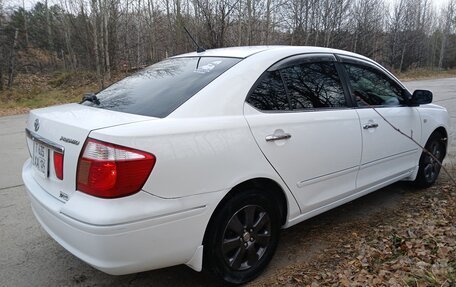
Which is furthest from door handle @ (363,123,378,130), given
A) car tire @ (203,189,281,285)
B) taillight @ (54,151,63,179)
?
taillight @ (54,151,63,179)

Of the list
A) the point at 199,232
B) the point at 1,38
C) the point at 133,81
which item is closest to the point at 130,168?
the point at 199,232

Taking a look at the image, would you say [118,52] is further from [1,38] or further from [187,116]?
[187,116]

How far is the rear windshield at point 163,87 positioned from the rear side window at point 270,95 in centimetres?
27

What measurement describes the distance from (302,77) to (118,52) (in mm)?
22434

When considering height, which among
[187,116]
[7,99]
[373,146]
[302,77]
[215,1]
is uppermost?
[215,1]

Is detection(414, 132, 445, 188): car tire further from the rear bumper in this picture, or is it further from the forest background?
the forest background

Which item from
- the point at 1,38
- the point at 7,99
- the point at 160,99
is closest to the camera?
the point at 160,99

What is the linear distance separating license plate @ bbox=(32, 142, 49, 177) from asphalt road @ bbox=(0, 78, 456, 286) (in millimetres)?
827

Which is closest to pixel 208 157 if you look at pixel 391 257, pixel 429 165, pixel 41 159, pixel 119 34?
pixel 41 159

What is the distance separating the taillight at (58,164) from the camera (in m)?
2.33

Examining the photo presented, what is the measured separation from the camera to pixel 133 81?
323 cm

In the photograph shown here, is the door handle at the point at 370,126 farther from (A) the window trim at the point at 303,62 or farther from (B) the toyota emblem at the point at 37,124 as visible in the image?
(B) the toyota emblem at the point at 37,124

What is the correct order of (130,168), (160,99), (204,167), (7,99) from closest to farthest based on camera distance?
1. (130,168)
2. (204,167)
3. (160,99)
4. (7,99)

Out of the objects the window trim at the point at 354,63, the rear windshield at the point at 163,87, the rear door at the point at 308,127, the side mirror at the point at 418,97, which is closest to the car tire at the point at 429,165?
the side mirror at the point at 418,97
